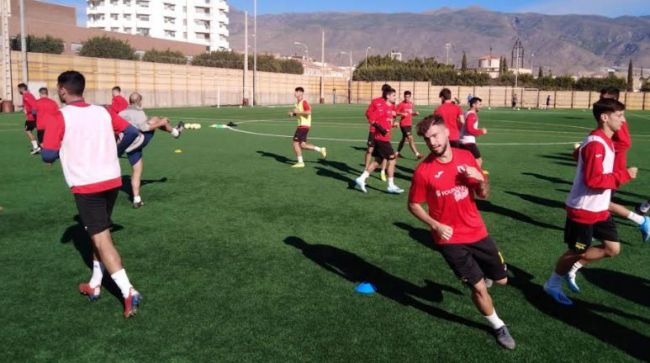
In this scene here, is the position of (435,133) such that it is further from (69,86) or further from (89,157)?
(69,86)

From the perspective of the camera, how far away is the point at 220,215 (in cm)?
919

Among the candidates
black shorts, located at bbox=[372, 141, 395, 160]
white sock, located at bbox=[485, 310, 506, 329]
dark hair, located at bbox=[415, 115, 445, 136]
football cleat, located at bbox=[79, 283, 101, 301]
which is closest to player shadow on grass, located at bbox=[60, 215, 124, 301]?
football cleat, located at bbox=[79, 283, 101, 301]

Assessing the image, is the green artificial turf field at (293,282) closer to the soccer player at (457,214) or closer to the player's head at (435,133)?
the soccer player at (457,214)

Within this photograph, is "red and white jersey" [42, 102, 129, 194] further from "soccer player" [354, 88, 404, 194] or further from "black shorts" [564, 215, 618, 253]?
"soccer player" [354, 88, 404, 194]

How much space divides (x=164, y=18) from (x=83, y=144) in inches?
4973

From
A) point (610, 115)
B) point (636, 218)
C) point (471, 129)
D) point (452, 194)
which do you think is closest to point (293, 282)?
point (452, 194)

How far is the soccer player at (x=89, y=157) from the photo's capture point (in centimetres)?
500

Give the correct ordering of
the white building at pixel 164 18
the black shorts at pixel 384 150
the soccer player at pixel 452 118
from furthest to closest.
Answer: the white building at pixel 164 18 < the soccer player at pixel 452 118 < the black shorts at pixel 384 150

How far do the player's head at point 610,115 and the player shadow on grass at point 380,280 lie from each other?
2.24 metres

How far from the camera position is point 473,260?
4590 mm

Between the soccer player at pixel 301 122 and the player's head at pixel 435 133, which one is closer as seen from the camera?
the player's head at pixel 435 133

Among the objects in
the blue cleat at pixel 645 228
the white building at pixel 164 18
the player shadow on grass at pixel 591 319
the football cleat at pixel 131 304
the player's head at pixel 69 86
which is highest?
the white building at pixel 164 18

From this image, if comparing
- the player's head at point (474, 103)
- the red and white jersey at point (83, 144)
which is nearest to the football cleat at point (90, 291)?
the red and white jersey at point (83, 144)

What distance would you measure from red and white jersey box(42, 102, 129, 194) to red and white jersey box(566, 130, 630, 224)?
452cm
